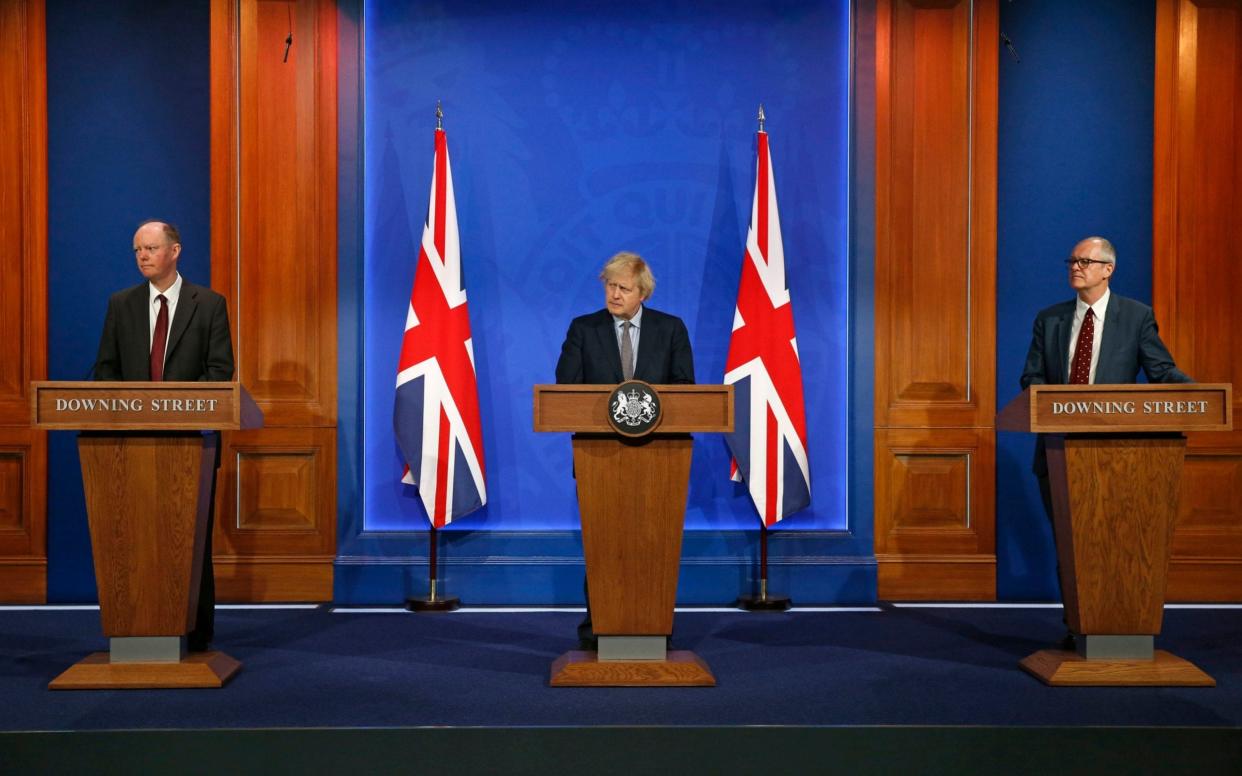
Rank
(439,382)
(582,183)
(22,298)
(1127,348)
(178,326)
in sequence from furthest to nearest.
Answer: (582,183) → (22,298) → (439,382) → (1127,348) → (178,326)

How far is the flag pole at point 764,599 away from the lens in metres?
5.29

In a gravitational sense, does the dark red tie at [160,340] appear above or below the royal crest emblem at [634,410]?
above

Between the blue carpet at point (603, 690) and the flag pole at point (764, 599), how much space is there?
0.08 m

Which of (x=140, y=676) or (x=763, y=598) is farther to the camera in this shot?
(x=763, y=598)

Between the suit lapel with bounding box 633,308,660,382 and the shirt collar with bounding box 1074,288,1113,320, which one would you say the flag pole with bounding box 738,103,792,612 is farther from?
the shirt collar with bounding box 1074,288,1113,320

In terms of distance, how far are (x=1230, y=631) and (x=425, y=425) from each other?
3778 mm

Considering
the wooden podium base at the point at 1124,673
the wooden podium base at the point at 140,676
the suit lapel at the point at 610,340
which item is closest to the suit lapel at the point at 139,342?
the wooden podium base at the point at 140,676

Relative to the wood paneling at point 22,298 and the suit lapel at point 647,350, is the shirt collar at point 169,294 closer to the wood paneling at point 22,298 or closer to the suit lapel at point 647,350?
the wood paneling at point 22,298

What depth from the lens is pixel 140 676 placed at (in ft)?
12.5

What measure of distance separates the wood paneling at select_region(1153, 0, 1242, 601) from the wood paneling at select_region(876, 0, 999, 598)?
0.92 m

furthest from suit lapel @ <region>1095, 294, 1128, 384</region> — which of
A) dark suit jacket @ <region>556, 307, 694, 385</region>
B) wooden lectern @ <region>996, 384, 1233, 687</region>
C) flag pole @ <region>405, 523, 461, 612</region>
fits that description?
flag pole @ <region>405, 523, 461, 612</region>

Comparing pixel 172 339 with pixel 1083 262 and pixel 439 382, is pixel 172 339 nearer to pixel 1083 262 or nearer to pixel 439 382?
pixel 439 382

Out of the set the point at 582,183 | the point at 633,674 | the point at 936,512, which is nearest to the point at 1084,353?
the point at 936,512

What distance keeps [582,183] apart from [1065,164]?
252 centimetres
